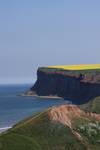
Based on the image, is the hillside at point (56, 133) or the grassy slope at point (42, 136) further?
the hillside at point (56, 133)

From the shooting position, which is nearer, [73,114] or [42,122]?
[42,122]

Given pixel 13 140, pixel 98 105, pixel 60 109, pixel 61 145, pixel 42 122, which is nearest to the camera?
pixel 13 140

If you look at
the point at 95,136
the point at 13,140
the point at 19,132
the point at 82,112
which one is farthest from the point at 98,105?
the point at 13,140

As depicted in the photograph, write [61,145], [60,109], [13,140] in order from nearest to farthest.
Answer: [13,140] < [61,145] < [60,109]

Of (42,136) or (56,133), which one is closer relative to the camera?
(42,136)

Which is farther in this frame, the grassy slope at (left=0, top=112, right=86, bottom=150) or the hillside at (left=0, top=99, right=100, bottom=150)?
the hillside at (left=0, top=99, right=100, bottom=150)

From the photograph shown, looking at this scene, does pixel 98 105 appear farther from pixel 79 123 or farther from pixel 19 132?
pixel 19 132
